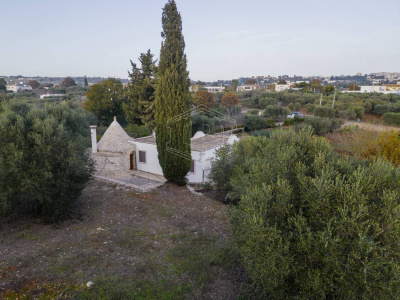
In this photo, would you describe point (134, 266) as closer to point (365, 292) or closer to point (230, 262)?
point (230, 262)

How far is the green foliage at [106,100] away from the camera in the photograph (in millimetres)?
32594

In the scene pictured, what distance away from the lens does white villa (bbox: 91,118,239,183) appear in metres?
15.9

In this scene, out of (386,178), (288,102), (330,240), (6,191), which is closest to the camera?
(330,240)

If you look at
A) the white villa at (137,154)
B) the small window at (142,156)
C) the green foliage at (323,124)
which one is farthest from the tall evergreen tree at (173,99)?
the green foliage at (323,124)

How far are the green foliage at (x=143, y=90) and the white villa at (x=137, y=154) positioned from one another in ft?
14.4

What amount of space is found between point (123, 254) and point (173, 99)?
28.9 ft

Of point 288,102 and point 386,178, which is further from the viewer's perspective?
point 288,102

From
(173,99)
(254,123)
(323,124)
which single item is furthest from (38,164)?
(323,124)

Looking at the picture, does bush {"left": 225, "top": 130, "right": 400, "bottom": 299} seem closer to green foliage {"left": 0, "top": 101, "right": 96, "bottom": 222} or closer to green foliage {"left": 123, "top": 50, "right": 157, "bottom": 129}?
green foliage {"left": 0, "top": 101, "right": 96, "bottom": 222}

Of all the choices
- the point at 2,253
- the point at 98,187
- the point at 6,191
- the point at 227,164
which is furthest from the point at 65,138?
the point at 227,164

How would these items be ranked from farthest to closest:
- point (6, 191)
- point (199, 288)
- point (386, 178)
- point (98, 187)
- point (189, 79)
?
point (189, 79), point (98, 187), point (6, 191), point (199, 288), point (386, 178)

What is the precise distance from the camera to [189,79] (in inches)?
579

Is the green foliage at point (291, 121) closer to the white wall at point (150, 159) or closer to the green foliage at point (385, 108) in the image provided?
the green foliage at point (385, 108)

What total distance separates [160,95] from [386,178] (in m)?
11.7
